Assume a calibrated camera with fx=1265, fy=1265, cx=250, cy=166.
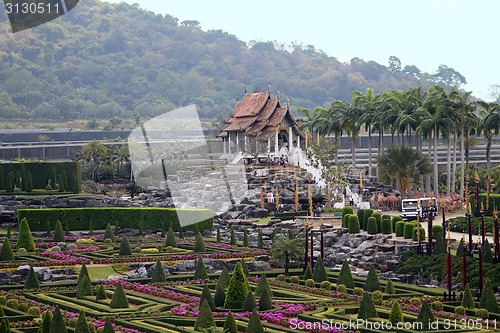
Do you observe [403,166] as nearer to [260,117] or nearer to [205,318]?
[260,117]

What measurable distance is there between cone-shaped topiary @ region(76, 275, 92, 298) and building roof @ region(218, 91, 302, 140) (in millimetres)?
63011

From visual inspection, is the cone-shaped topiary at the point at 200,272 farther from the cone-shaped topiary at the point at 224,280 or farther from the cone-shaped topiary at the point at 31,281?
the cone-shaped topiary at the point at 31,281

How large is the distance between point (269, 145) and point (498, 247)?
5982 cm

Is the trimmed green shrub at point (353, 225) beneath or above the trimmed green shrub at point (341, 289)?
above

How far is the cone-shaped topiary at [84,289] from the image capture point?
189 feet

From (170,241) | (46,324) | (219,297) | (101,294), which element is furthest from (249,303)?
(170,241)

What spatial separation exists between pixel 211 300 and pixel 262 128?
6951 cm

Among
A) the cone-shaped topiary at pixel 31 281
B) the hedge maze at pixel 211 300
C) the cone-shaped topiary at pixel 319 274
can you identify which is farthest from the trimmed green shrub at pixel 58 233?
→ the cone-shaped topiary at pixel 319 274

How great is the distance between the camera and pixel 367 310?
5000cm

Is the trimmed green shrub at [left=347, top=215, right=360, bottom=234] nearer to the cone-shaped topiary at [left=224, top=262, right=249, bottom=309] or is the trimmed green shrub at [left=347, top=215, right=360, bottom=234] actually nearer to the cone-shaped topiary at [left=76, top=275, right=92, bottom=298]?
the cone-shaped topiary at [left=76, top=275, right=92, bottom=298]

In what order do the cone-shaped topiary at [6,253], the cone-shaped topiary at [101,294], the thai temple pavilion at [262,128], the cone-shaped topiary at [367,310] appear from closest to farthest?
the cone-shaped topiary at [367,310] → the cone-shaped topiary at [101,294] → the cone-shaped topiary at [6,253] → the thai temple pavilion at [262,128]

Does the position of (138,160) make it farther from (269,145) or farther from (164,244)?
(164,244)

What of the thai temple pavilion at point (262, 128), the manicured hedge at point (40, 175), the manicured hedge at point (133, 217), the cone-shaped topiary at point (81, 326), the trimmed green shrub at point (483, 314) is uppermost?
the thai temple pavilion at point (262, 128)

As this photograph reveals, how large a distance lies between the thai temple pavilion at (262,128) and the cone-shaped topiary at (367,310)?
6643 centimetres
